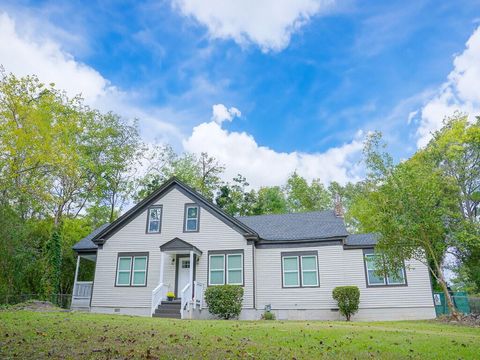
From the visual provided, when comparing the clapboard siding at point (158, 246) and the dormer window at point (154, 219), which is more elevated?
the dormer window at point (154, 219)

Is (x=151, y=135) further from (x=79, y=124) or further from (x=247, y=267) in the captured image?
(x=247, y=267)

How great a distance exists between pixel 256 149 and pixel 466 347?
104 ft

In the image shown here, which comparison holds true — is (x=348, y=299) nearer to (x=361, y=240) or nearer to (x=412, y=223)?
Result: (x=361, y=240)

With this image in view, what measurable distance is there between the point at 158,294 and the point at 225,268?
3.58 m

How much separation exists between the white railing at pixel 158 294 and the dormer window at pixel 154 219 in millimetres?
3243

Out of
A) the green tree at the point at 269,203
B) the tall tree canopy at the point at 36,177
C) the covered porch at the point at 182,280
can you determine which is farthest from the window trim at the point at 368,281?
the green tree at the point at 269,203

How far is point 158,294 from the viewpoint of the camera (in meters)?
18.5

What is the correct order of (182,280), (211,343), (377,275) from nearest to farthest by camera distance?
(211,343)
(377,275)
(182,280)

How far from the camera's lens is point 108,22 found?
1647 centimetres

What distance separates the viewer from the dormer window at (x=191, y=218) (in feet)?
66.9

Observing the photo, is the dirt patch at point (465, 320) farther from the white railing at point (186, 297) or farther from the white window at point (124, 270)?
the white window at point (124, 270)

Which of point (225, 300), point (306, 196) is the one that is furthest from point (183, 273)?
point (306, 196)

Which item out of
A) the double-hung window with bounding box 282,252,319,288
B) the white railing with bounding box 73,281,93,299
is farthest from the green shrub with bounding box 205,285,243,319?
the white railing with bounding box 73,281,93,299

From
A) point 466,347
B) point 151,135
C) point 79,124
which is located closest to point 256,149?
point 151,135
